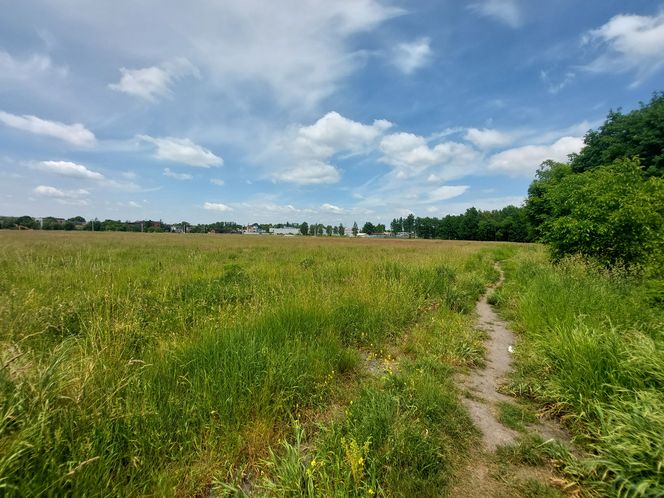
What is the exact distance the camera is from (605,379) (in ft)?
9.95

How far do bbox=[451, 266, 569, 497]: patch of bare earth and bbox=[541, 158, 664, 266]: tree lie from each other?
6.97 m

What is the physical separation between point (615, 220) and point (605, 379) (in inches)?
336

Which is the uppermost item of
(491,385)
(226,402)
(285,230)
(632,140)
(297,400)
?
(632,140)

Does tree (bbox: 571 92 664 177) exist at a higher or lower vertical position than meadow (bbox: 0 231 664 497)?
higher

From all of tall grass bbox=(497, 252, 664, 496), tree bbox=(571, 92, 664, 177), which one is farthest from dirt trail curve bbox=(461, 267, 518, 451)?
tree bbox=(571, 92, 664, 177)

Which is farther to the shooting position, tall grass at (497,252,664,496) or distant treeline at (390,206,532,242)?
distant treeline at (390,206,532,242)

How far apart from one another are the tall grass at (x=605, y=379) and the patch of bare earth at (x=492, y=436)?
0.69 ft

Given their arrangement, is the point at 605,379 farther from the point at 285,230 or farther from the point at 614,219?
the point at 285,230

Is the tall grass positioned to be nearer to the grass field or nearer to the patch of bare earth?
the patch of bare earth

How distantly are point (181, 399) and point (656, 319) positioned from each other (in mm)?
6276

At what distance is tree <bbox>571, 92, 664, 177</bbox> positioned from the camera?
27.4 meters

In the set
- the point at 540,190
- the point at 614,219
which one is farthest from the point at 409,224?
the point at 614,219

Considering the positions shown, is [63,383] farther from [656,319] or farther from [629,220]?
[629,220]

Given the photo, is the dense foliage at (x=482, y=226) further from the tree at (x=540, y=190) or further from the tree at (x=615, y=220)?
the tree at (x=615, y=220)
